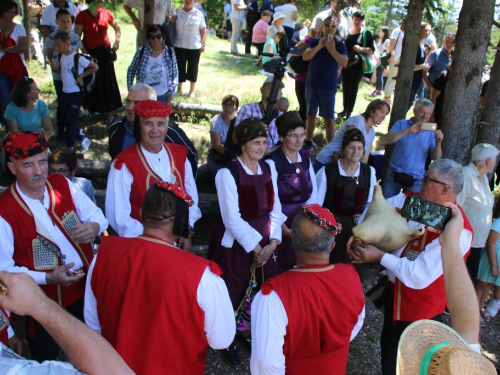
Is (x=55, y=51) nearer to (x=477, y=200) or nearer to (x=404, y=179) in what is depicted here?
(x=404, y=179)

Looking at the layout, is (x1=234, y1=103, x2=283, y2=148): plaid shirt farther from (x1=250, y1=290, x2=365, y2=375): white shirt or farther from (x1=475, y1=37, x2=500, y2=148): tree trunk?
(x1=250, y1=290, x2=365, y2=375): white shirt

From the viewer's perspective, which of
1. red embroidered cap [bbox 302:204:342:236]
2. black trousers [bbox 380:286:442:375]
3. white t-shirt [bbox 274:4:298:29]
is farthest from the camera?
white t-shirt [bbox 274:4:298:29]


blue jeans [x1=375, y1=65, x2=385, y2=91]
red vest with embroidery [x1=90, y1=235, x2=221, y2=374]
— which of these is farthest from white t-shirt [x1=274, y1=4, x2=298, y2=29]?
→ red vest with embroidery [x1=90, y1=235, x2=221, y2=374]

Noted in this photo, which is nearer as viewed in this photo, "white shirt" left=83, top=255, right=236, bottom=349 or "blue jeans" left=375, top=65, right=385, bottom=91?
"white shirt" left=83, top=255, right=236, bottom=349

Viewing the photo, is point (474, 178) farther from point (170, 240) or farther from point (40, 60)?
point (40, 60)

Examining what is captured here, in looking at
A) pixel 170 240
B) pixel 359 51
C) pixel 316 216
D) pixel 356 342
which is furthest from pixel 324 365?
pixel 359 51

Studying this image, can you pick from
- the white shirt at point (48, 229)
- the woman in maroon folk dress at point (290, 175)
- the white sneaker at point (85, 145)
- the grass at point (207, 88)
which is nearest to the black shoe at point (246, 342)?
the woman in maroon folk dress at point (290, 175)

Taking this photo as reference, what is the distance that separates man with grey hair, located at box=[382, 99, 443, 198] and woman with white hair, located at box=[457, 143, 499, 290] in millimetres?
625

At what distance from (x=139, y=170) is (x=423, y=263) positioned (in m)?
2.02

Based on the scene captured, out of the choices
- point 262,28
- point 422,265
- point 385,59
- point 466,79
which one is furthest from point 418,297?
point 262,28

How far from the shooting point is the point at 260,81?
34.4 feet

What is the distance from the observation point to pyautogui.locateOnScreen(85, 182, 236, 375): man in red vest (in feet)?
6.79

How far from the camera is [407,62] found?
518 centimetres

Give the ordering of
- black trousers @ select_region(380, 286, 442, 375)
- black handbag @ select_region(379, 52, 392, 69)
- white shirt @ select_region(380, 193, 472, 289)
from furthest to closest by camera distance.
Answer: black handbag @ select_region(379, 52, 392, 69) < black trousers @ select_region(380, 286, 442, 375) < white shirt @ select_region(380, 193, 472, 289)
